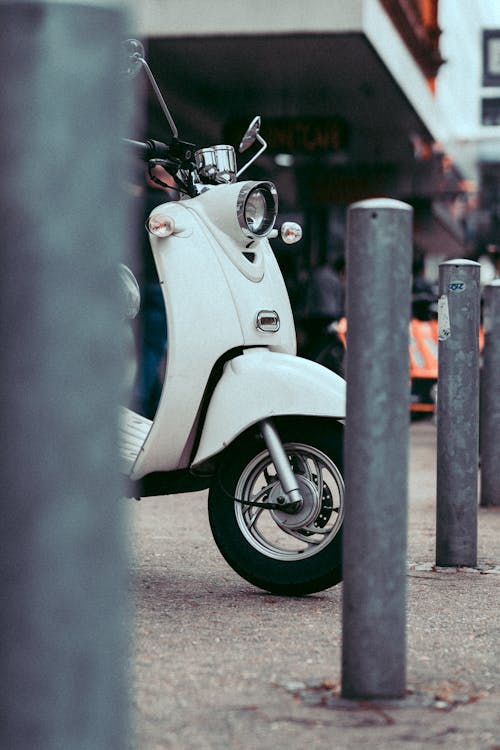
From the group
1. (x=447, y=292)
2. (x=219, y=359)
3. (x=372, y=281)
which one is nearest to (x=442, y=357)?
(x=447, y=292)

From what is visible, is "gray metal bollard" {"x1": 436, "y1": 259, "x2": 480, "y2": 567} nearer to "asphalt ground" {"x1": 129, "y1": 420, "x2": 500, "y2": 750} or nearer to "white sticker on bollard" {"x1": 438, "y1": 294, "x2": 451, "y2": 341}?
"white sticker on bollard" {"x1": 438, "y1": 294, "x2": 451, "y2": 341}

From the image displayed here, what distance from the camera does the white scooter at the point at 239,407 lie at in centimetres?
442

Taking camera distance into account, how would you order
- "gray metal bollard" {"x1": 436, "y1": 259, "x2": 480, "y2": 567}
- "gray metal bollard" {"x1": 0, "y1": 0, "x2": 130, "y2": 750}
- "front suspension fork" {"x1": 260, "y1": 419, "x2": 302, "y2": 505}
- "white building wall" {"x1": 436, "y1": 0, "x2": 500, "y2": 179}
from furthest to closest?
"white building wall" {"x1": 436, "y1": 0, "x2": 500, "y2": 179}, "gray metal bollard" {"x1": 436, "y1": 259, "x2": 480, "y2": 567}, "front suspension fork" {"x1": 260, "y1": 419, "x2": 302, "y2": 505}, "gray metal bollard" {"x1": 0, "y1": 0, "x2": 130, "y2": 750}

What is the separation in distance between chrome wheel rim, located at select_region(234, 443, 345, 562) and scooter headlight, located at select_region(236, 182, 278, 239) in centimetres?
70

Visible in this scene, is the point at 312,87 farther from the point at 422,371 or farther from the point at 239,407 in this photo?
the point at 239,407

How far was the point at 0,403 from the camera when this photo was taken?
6.23 feet

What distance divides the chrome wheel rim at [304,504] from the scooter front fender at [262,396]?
14 cm

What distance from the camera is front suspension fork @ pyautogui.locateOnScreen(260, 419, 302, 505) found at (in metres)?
4.38

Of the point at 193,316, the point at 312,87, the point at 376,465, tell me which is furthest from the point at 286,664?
the point at 312,87

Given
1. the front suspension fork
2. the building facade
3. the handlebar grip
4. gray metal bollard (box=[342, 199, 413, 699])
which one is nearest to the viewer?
gray metal bollard (box=[342, 199, 413, 699])

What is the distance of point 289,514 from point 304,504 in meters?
0.06

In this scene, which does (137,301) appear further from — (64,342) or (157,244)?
(64,342)

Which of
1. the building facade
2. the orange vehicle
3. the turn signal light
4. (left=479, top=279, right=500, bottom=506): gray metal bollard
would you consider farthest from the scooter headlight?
the building facade

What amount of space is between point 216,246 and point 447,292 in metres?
0.99
